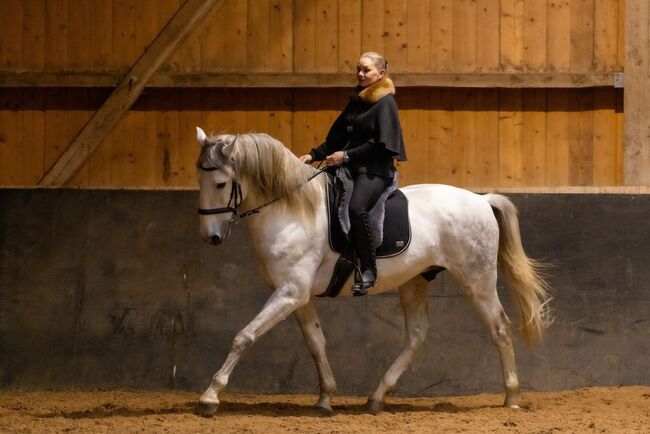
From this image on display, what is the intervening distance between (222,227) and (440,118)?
2946 mm

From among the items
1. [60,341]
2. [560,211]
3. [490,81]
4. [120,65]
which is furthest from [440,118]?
[60,341]

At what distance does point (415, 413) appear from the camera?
7.42 m

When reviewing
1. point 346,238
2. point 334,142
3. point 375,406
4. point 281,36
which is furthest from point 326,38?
point 375,406

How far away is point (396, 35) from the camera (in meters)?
9.23

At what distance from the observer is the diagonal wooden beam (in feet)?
29.9

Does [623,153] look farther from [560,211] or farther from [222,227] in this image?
[222,227]

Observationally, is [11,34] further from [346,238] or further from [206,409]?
[206,409]

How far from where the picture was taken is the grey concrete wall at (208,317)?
8.38 m

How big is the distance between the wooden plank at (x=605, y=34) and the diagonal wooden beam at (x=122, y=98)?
3039 mm

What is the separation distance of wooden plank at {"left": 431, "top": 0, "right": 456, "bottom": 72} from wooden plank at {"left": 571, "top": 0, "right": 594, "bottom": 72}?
37.1 inches

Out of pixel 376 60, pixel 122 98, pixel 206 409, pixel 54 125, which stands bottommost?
pixel 206 409

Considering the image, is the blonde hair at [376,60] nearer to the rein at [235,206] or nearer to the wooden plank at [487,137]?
the rein at [235,206]

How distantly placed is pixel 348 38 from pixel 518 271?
2.56m

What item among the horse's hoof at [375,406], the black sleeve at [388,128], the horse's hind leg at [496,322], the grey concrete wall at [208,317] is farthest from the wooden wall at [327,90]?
the horse's hoof at [375,406]
